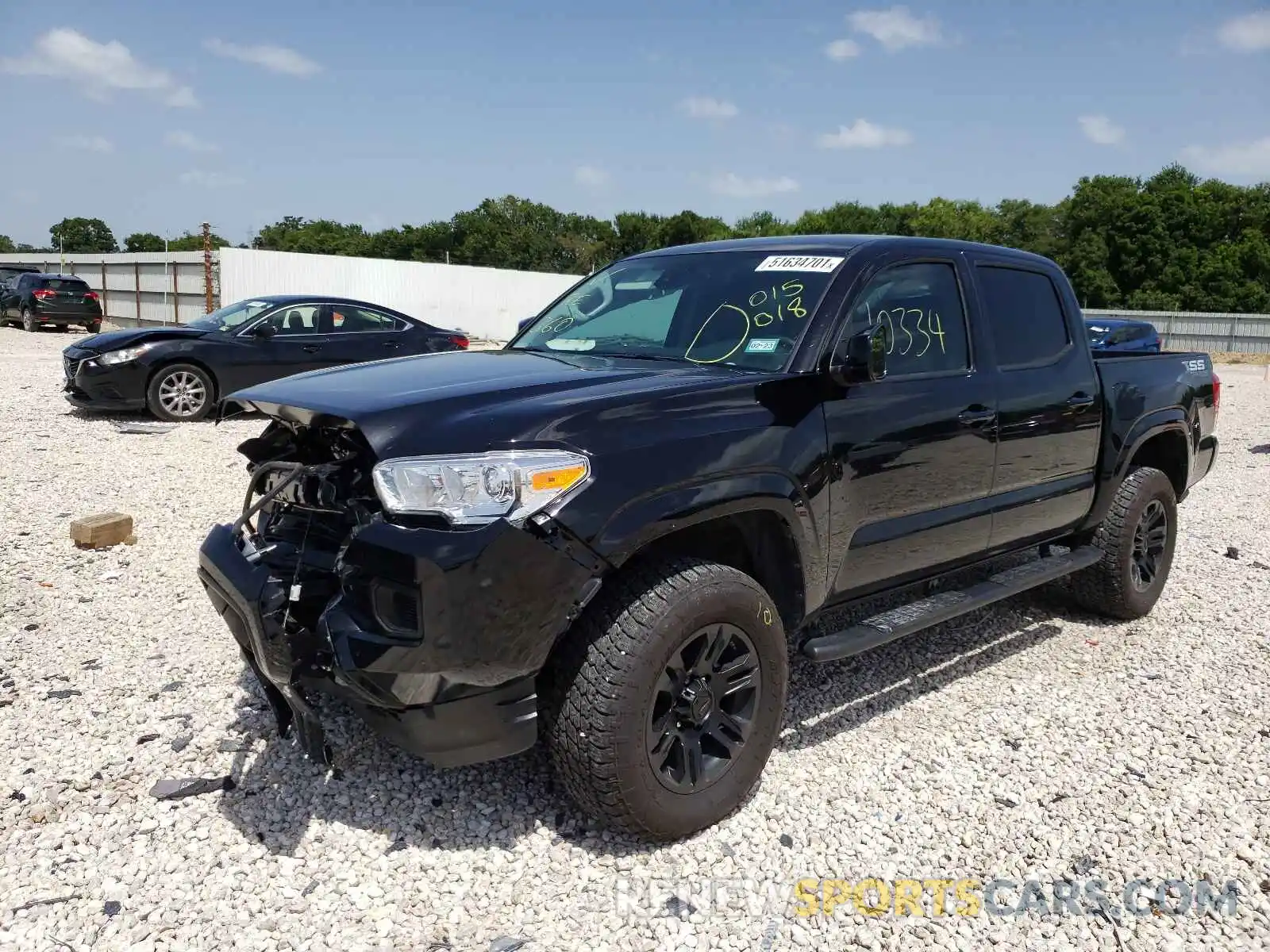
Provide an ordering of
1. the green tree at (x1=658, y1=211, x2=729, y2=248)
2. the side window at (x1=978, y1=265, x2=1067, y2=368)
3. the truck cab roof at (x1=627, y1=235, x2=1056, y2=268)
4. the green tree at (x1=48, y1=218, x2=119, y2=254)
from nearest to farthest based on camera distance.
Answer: the truck cab roof at (x1=627, y1=235, x2=1056, y2=268)
the side window at (x1=978, y1=265, x2=1067, y2=368)
the green tree at (x1=658, y1=211, x2=729, y2=248)
the green tree at (x1=48, y1=218, x2=119, y2=254)

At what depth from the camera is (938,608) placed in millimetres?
3852

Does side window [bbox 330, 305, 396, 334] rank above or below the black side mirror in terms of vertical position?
below

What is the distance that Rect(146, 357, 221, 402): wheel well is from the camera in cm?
1021

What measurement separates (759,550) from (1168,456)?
136 inches

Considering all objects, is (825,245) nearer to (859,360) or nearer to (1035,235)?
(859,360)

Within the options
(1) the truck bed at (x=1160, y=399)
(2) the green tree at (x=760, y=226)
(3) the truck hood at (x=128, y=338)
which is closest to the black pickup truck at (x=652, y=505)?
(1) the truck bed at (x=1160, y=399)

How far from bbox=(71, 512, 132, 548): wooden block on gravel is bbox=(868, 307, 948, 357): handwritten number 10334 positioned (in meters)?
4.72

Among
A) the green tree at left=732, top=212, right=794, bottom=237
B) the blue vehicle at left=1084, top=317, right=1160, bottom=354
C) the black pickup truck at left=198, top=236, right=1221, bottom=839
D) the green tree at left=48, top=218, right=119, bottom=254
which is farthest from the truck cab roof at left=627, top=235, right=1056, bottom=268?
the green tree at left=48, top=218, right=119, bottom=254

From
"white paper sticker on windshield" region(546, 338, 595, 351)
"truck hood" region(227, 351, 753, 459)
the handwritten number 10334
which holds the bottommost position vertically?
"truck hood" region(227, 351, 753, 459)

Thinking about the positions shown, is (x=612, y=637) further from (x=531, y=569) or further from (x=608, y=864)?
(x=608, y=864)

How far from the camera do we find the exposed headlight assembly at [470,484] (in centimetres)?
260

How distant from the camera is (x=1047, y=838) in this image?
3.16m

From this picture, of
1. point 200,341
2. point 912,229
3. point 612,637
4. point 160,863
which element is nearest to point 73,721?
point 160,863

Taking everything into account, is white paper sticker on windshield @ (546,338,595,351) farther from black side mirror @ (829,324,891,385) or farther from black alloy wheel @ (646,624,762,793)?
black alloy wheel @ (646,624,762,793)
